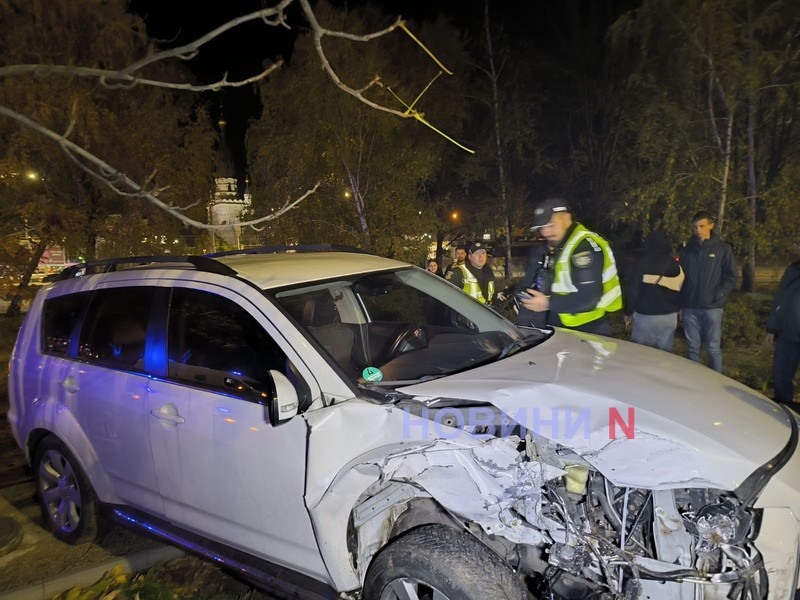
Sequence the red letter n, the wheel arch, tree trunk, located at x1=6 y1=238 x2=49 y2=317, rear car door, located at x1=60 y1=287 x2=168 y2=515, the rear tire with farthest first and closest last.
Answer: tree trunk, located at x1=6 y1=238 x2=49 y2=317
the rear tire
the wheel arch
rear car door, located at x1=60 y1=287 x2=168 y2=515
the red letter n

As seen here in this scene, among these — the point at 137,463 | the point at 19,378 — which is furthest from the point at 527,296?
the point at 19,378

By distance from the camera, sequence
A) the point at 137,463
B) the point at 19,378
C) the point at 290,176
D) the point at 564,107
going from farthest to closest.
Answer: the point at 564,107, the point at 290,176, the point at 19,378, the point at 137,463

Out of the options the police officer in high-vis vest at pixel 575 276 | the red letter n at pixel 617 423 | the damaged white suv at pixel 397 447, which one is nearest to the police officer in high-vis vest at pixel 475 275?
the police officer in high-vis vest at pixel 575 276

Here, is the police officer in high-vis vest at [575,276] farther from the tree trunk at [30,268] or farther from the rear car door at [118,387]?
the tree trunk at [30,268]

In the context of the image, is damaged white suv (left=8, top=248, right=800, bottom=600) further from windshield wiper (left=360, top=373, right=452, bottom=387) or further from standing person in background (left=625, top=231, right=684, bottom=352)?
standing person in background (left=625, top=231, right=684, bottom=352)

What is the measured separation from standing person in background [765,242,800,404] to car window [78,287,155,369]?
488 centimetres

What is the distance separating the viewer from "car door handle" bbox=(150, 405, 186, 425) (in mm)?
2682

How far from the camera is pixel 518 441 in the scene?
212 cm

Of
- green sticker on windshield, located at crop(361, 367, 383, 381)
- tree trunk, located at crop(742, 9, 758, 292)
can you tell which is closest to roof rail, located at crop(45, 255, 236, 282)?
green sticker on windshield, located at crop(361, 367, 383, 381)

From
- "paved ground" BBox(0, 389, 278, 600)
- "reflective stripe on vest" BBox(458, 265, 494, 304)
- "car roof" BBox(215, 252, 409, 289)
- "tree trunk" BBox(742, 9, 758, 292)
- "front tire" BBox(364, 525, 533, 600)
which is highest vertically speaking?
"tree trunk" BBox(742, 9, 758, 292)

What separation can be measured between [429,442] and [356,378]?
0.55 meters

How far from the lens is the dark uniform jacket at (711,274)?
5215 millimetres

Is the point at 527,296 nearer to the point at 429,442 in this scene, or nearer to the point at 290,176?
the point at 429,442

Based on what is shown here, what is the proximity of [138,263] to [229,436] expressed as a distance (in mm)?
1533
